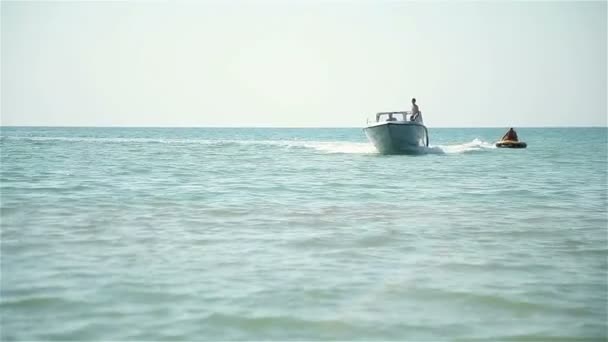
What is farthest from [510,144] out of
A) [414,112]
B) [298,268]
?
[298,268]

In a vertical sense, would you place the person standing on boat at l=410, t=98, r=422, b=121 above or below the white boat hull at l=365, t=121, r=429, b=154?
above

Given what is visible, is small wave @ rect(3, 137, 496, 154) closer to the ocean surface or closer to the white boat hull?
the white boat hull

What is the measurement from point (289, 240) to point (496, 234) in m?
3.45

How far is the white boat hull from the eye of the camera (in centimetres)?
2969

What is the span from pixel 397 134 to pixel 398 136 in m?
0.23

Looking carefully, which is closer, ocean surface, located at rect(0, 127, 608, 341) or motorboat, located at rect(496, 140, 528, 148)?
ocean surface, located at rect(0, 127, 608, 341)

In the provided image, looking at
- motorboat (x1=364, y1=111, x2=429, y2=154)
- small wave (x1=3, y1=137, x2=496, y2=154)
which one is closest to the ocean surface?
motorboat (x1=364, y1=111, x2=429, y2=154)

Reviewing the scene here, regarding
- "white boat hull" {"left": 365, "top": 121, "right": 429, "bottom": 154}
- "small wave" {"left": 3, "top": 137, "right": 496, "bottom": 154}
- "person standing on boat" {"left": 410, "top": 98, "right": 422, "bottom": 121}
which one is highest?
"person standing on boat" {"left": 410, "top": 98, "right": 422, "bottom": 121}

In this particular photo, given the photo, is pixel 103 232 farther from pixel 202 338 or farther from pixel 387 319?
pixel 387 319

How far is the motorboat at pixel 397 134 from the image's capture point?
29.6 meters

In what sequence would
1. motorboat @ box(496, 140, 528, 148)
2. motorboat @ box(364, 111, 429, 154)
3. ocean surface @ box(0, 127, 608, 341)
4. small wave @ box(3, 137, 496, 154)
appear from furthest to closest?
motorboat @ box(496, 140, 528, 148) < small wave @ box(3, 137, 496, 154) < motorboat @ box(364, 111, 429, 154) < ocean surface @ box(0, 127, 608, 341)

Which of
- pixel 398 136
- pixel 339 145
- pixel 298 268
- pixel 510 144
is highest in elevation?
pixel 398 136

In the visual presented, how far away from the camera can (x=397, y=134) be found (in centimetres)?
3017

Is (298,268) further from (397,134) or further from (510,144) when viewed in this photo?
(510,144)
